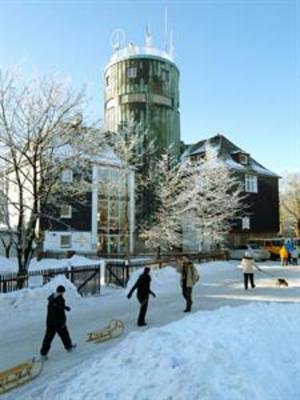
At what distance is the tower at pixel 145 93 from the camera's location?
4878cm

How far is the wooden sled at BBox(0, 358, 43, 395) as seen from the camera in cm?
808

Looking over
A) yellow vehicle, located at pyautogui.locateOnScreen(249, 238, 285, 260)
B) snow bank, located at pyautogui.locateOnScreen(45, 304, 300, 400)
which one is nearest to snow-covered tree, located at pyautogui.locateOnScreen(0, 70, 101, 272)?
snow bank, located at pyautogui.locateOnScreen(45, 304, 300, 400)

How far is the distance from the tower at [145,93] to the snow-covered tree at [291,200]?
803 inches

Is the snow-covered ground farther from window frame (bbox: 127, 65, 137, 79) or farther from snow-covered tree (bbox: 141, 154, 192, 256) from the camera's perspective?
window frame (bbox: 127, 65, 137, 79)

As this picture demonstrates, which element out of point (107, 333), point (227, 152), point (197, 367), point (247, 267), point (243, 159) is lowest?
point (107, 333)

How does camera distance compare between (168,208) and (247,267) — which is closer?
(247,267)

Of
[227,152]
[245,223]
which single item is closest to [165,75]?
[227,152]

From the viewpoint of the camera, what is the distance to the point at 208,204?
3909 cm

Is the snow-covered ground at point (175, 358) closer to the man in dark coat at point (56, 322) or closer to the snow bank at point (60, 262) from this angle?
the man in dark coat at point (56, 322)

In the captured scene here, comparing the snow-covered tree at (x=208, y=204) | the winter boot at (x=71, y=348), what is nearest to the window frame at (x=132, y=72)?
the snow-covered tree at (x=208, y=204)

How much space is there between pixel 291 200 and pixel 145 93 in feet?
86.4

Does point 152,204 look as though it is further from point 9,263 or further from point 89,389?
point 89,389

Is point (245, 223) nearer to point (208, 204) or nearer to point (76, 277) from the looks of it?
point (208, 204)

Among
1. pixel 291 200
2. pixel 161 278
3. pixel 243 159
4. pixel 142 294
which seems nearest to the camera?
pixel 142 294
